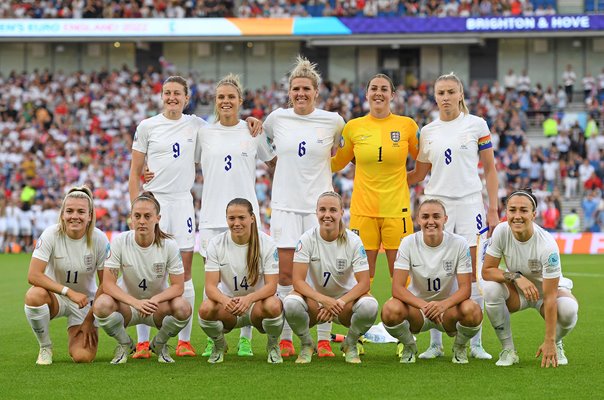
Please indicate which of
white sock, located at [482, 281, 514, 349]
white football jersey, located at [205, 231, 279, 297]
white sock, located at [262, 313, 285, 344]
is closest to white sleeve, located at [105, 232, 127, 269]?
white football jersey, located at [205, 231, 279, 297]

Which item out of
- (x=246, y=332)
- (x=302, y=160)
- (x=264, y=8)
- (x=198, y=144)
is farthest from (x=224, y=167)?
(x=264, y=8)

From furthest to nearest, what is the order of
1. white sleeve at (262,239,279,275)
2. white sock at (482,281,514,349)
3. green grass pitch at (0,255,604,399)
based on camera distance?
white sleeve at (262,239,279,275), white sock at (482,281,514,349), green grass pitch at (0,255,604,399)

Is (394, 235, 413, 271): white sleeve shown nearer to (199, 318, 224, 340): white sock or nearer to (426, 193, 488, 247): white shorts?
(426, 193, 488, 247): white shorts

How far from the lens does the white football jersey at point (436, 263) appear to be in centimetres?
766

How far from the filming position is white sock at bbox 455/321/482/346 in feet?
24.4

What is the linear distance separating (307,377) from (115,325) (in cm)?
163

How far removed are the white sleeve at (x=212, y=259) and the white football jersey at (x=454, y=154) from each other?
191 cm

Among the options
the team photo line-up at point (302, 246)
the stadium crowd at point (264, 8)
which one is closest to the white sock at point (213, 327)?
the team photo line-up at point (302, 246)

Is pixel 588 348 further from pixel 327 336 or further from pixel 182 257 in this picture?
pixel 182 257

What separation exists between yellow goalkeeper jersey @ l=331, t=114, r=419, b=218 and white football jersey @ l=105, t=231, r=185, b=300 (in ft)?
5.56

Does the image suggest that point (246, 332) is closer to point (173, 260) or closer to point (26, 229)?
point (173, 260)

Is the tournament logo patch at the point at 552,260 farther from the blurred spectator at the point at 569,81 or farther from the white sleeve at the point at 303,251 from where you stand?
the blurred spectator at the point at 569,81

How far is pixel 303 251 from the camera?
7.73 metres

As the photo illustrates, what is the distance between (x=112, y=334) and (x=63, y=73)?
104 ft
